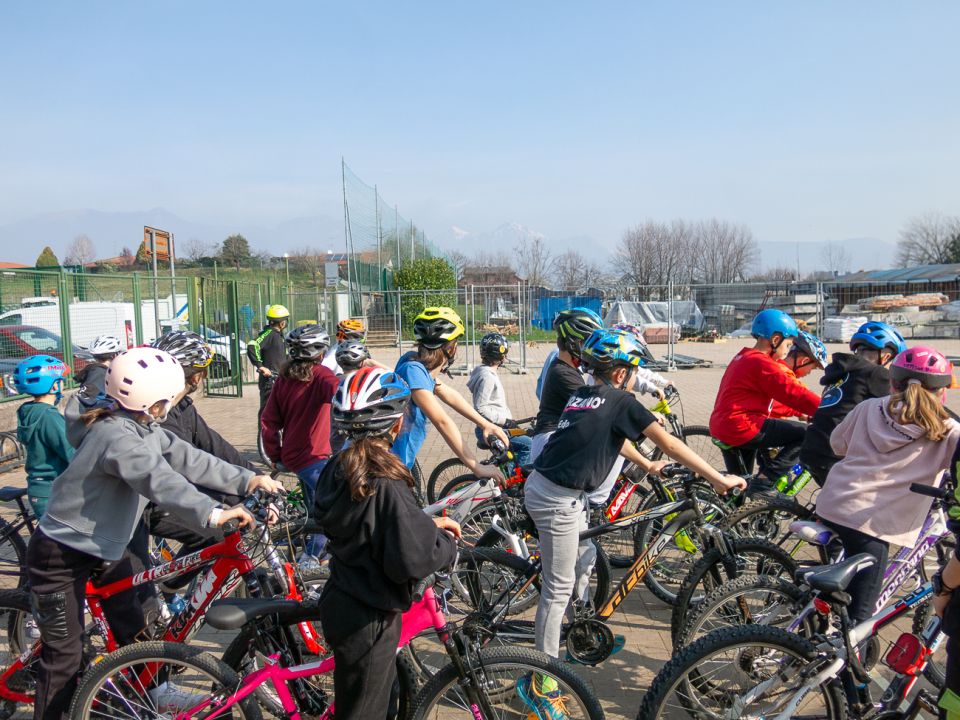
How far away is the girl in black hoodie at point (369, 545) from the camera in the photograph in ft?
8.34

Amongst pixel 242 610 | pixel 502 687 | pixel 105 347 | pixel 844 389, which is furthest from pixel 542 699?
pixel 105 347

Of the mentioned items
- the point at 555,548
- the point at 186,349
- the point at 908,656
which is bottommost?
the point at 908,656

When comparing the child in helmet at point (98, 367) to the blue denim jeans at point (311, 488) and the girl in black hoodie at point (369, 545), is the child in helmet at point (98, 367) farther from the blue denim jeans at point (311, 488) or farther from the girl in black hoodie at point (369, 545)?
the girl in black hoodie at point (369, 545)

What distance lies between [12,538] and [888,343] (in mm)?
6122

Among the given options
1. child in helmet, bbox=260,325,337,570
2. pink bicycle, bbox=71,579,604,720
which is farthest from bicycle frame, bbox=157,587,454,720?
child in helmet, bbox=260,325,337,570

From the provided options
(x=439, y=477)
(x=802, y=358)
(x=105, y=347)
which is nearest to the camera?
(x=802, y=358)

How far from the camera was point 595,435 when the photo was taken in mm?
3584

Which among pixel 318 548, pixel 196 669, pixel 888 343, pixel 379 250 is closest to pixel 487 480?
pixel 318 548

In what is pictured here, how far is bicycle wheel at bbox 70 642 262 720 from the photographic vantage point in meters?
2.92

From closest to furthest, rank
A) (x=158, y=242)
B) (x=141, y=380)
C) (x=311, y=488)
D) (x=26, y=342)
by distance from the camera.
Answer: (x=141, y=380) < (x=311, y=488) < (x=26, y=342) < (x=158, y=242)

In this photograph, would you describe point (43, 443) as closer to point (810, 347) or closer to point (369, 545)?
point (369, 545)

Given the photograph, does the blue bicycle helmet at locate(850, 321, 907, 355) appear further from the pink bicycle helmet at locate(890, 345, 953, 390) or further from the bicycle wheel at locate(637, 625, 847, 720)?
the bicycle wheel at locate(637, 625, 847, 720)

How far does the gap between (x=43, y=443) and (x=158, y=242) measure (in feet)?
45.3

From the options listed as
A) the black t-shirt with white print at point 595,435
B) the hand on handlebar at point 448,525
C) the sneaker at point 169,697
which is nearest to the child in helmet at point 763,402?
the black t-shirt with white print at point 595,435
